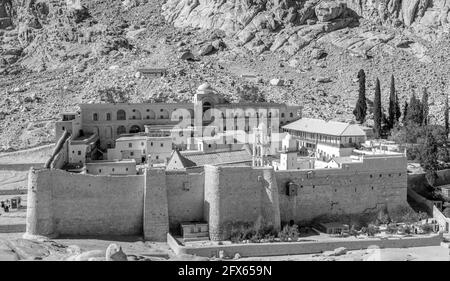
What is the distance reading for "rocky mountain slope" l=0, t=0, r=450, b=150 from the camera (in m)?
66.8

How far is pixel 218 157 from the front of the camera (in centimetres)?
4238

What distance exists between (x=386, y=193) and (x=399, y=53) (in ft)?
139

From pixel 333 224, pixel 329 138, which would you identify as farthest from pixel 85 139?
pixel 333 224

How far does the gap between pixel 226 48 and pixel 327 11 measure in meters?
12.8

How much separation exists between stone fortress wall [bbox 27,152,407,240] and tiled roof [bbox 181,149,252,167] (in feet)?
14.3

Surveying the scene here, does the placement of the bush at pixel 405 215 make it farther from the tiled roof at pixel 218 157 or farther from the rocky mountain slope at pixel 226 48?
the rocky mountain slope at pixel 226 48

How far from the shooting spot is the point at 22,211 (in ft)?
124

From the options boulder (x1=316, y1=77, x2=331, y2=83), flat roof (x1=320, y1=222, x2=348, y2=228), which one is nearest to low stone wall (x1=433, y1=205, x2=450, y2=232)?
flat roof (x1=320, y1=222, x2=348, y2=228)

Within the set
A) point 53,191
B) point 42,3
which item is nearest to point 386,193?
point 53,191

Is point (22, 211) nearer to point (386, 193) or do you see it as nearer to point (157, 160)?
point (157, 160)

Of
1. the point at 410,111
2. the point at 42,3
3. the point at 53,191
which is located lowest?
the point at 53,191

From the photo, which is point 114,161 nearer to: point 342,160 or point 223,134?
point 223,134

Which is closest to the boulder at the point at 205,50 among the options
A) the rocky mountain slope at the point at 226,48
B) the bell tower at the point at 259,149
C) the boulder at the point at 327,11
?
the rocky mountain slope at the point at 226,48

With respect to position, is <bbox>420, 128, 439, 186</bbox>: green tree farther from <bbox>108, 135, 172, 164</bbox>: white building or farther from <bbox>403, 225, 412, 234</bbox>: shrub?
<bbox>108, 135, 172, 164</bbox>: white building
